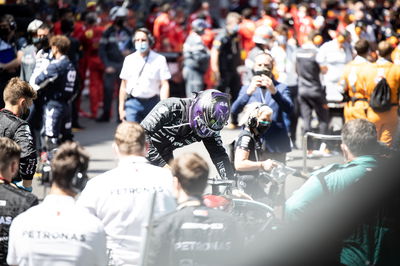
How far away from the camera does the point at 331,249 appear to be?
4707 mm

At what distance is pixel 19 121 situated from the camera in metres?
6.82

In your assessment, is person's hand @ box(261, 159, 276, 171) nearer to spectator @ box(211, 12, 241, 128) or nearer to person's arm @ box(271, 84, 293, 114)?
person's arm @ box(271, 84, 293, 114)

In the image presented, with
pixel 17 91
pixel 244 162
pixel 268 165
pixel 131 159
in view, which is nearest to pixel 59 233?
pixel 131 159

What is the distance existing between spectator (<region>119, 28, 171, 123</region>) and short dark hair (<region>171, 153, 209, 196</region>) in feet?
18.8

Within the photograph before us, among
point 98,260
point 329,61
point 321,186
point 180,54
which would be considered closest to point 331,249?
point 321,186

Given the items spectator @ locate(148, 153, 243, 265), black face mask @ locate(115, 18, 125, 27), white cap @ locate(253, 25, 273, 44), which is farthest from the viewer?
black face mask @ locate(115, 18, 125, 27)

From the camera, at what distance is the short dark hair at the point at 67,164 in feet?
14.8

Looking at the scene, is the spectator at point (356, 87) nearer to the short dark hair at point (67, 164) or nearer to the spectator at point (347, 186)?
the spectator at point (347, 186)

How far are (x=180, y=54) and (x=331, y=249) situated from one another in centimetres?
1256

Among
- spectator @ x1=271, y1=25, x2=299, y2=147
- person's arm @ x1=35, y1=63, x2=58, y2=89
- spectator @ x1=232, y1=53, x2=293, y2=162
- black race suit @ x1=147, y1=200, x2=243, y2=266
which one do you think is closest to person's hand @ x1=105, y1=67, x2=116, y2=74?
spectator @ x1=271, y1=25, x2=299, y2=147

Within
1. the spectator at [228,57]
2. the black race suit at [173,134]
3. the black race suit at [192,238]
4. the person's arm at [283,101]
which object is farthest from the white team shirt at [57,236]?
the spectator at [228,57]

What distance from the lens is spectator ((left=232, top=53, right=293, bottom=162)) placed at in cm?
870

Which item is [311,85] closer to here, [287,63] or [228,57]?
[287,63]

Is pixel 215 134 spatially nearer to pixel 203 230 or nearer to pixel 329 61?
pixel 203 230
